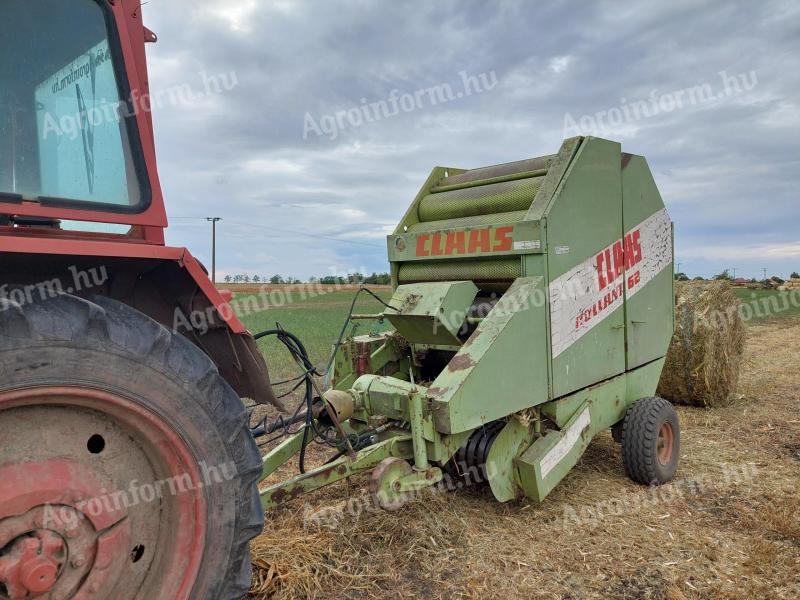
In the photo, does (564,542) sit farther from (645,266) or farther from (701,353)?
(701,353)

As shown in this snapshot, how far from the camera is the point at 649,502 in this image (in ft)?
13.2

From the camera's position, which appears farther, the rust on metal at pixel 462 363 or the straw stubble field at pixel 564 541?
the rust on metal at pixel 462 363

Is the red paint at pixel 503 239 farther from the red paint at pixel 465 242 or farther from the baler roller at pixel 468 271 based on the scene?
the baler roller at pixel 468 271

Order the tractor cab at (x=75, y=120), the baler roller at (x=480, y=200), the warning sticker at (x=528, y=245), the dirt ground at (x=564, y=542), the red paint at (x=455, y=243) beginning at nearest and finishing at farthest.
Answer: the tractor cab at (x=75, y=120)
the dirt ground at (x=564, y=542)
the warning sticker at (x=528, y=245)
the baler roller at (x=480, y=200)
the red paint at (x=455, y=243)

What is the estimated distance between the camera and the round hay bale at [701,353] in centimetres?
659

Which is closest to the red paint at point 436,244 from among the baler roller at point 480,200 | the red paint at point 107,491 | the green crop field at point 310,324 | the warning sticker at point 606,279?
the baler roller at point 480,200

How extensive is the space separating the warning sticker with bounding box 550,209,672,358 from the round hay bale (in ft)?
6.52

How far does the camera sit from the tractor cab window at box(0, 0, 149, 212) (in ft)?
6.16

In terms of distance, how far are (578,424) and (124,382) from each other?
3.19 m

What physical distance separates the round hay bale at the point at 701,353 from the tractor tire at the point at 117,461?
589 cm

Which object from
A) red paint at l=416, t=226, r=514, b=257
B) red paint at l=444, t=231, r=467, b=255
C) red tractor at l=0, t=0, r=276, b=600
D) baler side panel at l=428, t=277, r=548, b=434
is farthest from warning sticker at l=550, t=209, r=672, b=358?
red tractor at l=0, t=0, r=276, b=600

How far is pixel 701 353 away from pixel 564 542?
13.3 feet

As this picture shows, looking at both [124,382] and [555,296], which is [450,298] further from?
[124,382]

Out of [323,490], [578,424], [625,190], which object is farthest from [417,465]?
[625,190]
